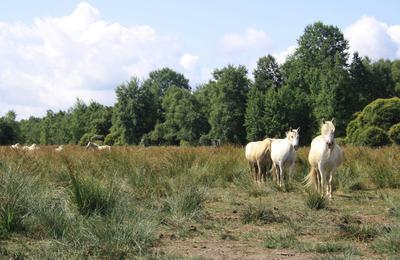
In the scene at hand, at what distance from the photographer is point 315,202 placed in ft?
32.6

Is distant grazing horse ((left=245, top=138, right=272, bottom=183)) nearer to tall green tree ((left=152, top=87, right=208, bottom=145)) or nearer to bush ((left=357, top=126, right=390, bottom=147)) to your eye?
bush ((left=357, top=126, right=390, bottom=147))

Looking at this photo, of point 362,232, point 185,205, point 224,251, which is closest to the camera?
point 224,251

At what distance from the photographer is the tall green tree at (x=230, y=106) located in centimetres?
6250

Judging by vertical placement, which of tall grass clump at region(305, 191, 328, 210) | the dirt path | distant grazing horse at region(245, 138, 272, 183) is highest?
distant grazing horse at region(245, 138, 272, 183)

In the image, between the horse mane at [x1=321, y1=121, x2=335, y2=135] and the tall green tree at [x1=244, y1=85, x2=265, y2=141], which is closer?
the horse mane at [x1=321, y1=121, x2=335, y2=135]

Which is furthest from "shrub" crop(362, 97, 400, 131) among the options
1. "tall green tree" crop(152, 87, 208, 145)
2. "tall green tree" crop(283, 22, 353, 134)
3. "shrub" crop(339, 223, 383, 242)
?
"shrub" crop(339, 223, 383, 242)

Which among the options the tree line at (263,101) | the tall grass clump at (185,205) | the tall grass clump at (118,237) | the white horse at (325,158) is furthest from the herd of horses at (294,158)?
the tree line at (263,101)

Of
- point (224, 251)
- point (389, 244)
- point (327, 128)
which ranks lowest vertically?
point (224, 251)

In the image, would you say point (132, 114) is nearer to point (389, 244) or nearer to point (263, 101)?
point (263, 101)

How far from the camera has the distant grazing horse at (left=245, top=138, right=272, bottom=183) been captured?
52.0 feet

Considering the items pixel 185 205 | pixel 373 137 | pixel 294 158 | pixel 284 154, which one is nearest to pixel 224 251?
pixel 185 205

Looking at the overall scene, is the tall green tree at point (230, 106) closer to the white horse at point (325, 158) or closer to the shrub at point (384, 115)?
the shrub at point (384, 115)

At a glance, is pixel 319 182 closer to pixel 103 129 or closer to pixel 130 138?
pixel 130 138

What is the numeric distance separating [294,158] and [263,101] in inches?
1692
